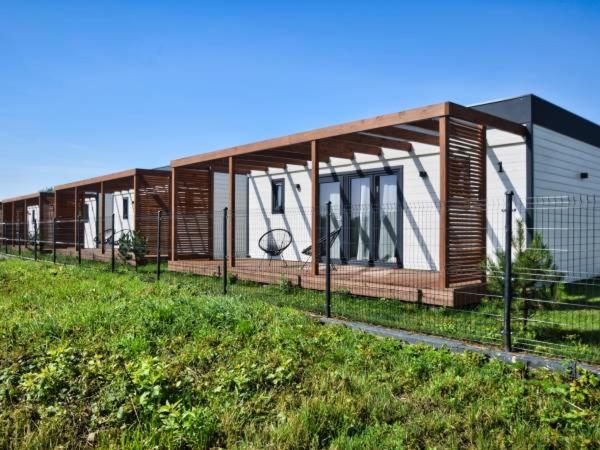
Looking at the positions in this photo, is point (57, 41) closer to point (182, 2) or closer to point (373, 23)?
point (182, 2)

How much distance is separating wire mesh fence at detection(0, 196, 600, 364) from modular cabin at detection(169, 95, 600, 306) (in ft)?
0.11

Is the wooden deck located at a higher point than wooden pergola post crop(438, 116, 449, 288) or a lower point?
lower

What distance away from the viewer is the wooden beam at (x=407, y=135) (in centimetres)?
819

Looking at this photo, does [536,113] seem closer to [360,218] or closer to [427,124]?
[427,124]

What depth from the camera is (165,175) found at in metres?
→ 14.6

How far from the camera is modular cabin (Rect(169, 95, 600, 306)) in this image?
7.23 metres

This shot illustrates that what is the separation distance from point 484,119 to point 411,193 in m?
2.80

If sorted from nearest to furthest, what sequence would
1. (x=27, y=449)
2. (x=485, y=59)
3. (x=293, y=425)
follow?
(x=27, y=449) < (x=293, y=425) < (x=485, y=59)

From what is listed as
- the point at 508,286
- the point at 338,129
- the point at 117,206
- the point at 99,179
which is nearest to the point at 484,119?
the point at 338,129

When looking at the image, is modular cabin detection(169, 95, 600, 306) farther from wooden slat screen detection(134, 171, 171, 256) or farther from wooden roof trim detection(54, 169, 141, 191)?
wooden roof trim detection(54, 169, 141, 191)

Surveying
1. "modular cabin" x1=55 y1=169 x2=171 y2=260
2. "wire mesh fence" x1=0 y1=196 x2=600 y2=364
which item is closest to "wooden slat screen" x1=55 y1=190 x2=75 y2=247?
"modular cabin" x1=55 y1=169 x2=171 y2=260

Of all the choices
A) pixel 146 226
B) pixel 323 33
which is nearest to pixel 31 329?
pixel 323 33

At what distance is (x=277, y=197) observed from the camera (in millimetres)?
13344

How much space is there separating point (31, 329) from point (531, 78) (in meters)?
10.0
